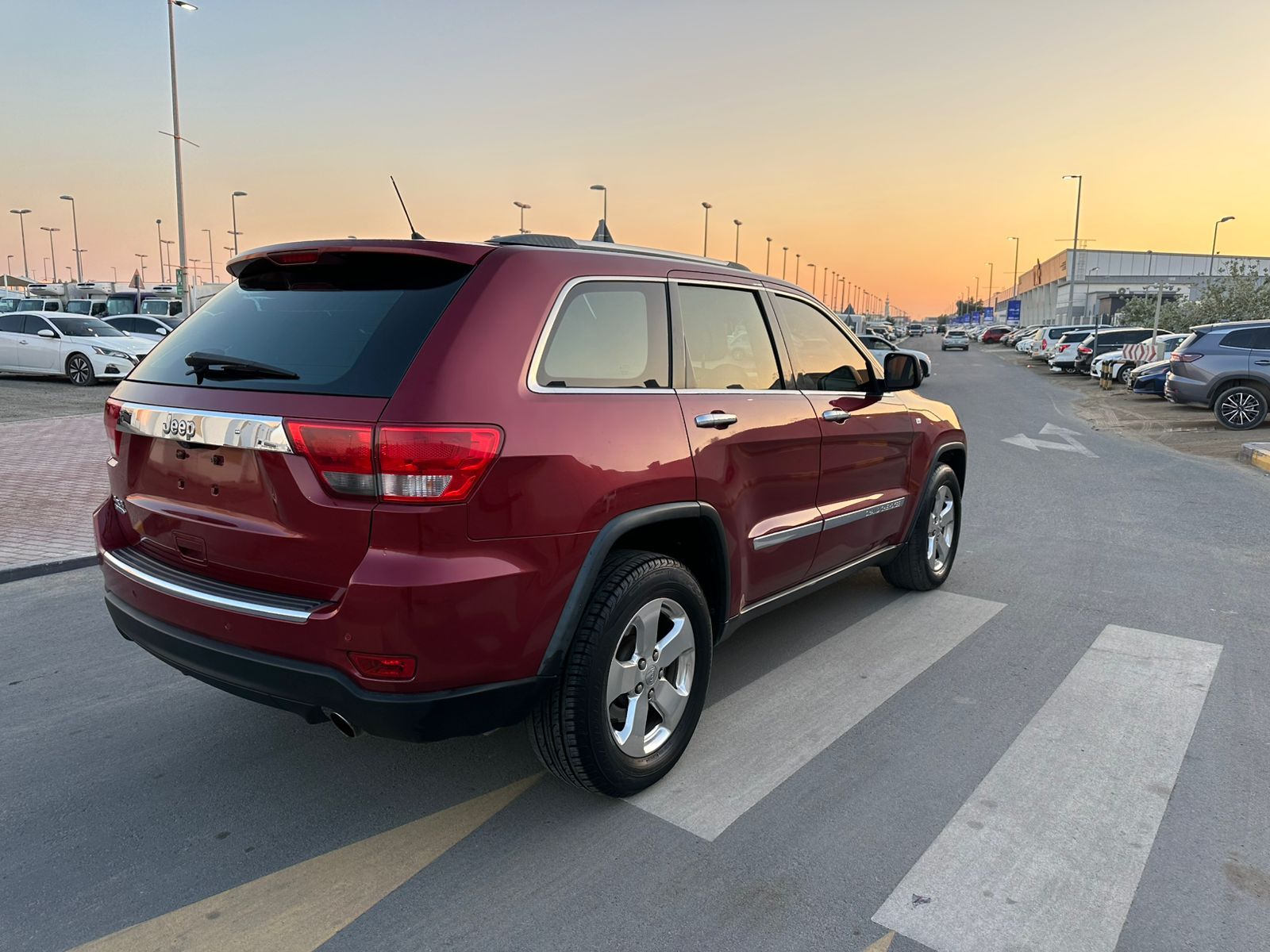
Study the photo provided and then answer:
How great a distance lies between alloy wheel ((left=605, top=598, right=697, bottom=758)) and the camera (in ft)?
9.61

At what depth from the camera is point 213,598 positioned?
268 centimetres

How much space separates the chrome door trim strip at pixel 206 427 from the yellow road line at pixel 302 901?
1301 millimetres

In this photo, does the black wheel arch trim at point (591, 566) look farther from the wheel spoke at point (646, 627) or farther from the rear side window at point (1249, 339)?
the rear side window at point (1249, 339)

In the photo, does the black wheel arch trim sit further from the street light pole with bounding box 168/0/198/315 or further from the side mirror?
the street light pole with bounding box 168/0/198/315

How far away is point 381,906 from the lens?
2.48 m

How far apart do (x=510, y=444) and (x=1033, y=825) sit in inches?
85.4

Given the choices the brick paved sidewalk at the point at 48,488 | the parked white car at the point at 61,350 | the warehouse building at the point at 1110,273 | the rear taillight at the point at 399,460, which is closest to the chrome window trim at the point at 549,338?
the rear taillight at the point at 399,460

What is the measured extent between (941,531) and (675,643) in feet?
10.0

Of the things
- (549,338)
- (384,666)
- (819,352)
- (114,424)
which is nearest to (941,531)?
(819,352)

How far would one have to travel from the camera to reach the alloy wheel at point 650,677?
9.61 feet

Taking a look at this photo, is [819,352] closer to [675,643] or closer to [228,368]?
[675,643]

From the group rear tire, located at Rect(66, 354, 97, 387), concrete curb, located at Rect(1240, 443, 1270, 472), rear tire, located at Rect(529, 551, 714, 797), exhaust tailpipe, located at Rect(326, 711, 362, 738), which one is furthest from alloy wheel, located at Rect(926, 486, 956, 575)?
rear tire, located at Rect(66, 354, 97, 387)

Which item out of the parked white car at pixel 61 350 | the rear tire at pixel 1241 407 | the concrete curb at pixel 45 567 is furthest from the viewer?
the parked white car at pixel 61 350

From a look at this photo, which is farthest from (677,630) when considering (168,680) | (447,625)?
(168,680)
